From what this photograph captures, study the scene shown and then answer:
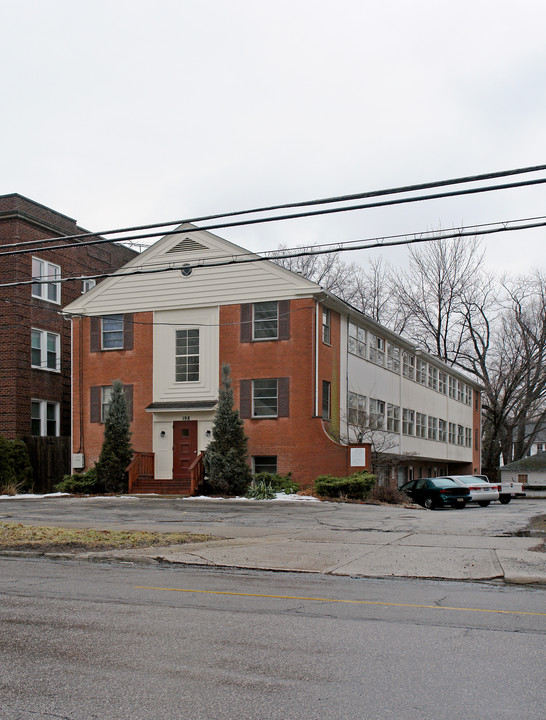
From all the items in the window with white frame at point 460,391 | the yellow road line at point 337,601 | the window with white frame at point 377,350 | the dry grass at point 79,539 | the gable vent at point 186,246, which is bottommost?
the dry grass at point 79,539

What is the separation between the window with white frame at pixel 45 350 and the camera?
1326 inches

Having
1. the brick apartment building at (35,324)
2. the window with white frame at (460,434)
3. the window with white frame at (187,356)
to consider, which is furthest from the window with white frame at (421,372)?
the brick apartment building at (35,324)

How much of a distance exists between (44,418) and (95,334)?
4683 mm

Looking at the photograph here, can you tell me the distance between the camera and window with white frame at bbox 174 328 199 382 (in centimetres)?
3130

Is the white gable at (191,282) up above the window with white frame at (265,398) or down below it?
above

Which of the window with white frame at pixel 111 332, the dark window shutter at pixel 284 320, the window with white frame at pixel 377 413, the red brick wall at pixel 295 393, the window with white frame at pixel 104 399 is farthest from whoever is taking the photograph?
the window with white frame at pixel 377 413

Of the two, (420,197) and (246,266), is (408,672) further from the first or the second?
(246,266)

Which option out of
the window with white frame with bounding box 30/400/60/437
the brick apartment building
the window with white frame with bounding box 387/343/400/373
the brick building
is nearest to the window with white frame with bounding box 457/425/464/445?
the window with white frame with bounding box 387/343/400/373

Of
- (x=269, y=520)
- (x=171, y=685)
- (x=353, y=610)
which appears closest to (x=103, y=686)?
(x=171, y=685)

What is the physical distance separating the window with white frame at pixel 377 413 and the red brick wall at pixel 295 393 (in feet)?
13.4

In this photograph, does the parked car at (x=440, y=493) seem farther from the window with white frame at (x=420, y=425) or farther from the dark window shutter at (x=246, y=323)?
the window with white frame at (x=420, y=425)

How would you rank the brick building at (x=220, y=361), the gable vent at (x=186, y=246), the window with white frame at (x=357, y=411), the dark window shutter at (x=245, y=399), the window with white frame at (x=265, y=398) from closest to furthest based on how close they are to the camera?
1. the brick building at (x=220, y=361)
2. the window with white frame at (x=265, y=398)
3. the dark window shutter at (x=245, y=399)
4. the gable vent at (x=186, y=246)
5. the window with white frame at (x=357, y=411)

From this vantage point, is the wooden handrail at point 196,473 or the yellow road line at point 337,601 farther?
the wooden handrail at point 196,473

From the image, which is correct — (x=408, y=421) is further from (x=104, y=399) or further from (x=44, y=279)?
(x=44, y=279)
